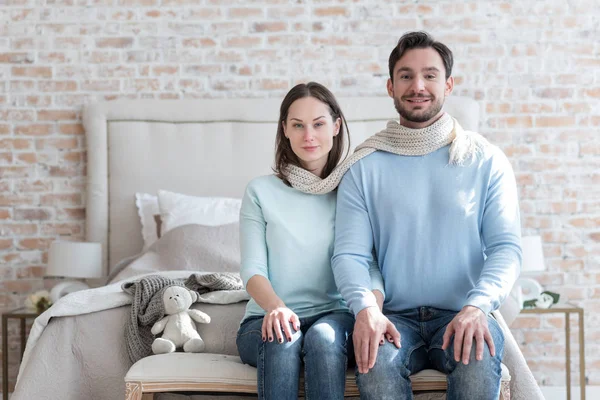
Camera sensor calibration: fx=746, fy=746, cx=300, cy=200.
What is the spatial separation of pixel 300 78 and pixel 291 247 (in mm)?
2026

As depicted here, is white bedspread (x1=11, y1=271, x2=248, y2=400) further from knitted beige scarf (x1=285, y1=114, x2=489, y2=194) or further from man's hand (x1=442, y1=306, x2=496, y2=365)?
man's hand (x1=442, y1=306, x2=496, y2=365)

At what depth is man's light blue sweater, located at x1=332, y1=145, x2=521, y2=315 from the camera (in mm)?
2053

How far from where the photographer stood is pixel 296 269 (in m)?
2.12

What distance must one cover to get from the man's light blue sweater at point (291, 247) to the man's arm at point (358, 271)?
0.06 m

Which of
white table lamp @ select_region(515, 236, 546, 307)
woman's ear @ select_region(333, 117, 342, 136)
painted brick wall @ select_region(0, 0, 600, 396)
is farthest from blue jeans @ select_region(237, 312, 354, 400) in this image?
painted brick wall @ select_region(0, 0, 600, 396)

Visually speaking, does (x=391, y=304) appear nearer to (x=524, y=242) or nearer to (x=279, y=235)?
(x=279, y=235)

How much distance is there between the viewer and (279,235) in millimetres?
2141

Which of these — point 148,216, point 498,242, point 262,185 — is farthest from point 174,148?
point 498,242

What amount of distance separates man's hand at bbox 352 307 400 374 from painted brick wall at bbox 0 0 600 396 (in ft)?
7.42

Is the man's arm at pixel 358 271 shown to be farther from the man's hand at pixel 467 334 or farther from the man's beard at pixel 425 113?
the man's beard at pixel 425 113

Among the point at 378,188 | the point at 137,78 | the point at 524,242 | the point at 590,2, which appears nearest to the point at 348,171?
the point at 378,188

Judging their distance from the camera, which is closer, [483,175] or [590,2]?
[483,175]

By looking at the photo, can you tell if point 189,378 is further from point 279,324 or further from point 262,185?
point 262,185

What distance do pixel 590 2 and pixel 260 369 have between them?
2.98 meters
